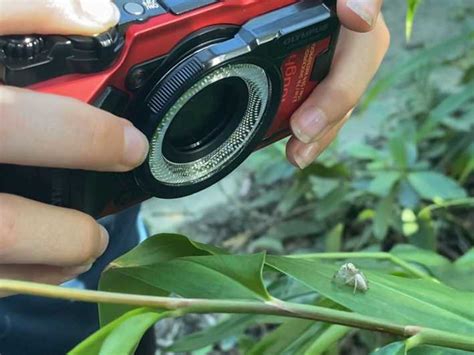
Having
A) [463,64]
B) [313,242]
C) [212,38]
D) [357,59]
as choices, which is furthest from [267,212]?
[212,38]

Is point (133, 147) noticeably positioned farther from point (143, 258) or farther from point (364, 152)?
point (364, 152)

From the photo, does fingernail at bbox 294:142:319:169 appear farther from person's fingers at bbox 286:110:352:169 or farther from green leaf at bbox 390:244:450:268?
green leaf at bbox 390:244:450:268

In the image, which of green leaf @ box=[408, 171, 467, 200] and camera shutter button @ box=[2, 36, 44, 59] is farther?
green leaf @ box=[408, 171, 467, 200]

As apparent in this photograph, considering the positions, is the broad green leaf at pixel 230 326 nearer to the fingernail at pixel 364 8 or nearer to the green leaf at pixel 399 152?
the fingernail at pixel 364 8

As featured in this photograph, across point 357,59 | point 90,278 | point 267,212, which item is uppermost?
point 357,59

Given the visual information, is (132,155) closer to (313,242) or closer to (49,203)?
(49,203)

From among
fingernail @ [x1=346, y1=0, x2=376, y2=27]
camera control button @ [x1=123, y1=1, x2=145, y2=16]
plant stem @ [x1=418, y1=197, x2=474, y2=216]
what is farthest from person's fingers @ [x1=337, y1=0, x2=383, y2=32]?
plant stem @ [x1=418, y1=197, x2=474, y2=216]

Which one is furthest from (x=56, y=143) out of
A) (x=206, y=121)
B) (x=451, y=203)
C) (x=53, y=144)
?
(x=451, y=203)
